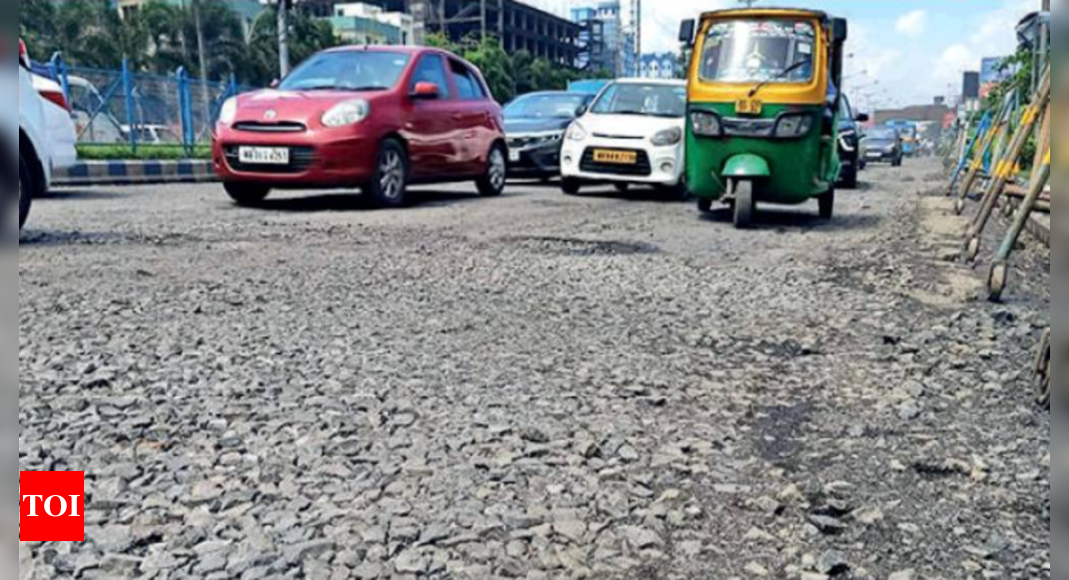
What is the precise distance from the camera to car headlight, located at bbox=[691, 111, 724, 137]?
316 inches

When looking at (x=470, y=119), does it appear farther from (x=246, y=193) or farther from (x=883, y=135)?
(x=883, y=135)

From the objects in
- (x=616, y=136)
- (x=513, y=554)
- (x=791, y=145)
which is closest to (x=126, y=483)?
(x=513, y=554)

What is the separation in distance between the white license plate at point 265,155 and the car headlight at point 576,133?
408 cm

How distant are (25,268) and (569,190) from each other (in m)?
7.68

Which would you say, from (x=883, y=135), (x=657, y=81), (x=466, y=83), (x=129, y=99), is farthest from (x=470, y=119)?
(x=883, y=135)

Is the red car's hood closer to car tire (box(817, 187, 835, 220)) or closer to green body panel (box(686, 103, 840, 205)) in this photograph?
green body panel (box(686, 103, 840, 205))

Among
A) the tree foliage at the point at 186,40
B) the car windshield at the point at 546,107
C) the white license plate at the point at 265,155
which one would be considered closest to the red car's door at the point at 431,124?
the white license plate at the point at 265,155

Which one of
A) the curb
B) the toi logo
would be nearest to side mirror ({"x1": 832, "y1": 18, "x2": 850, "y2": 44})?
the toi logo

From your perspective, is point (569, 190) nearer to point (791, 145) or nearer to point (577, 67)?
point (791, 145)

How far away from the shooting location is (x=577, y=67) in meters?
106

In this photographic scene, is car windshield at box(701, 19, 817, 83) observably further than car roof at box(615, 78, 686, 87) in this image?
No

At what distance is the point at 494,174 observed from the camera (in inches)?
441

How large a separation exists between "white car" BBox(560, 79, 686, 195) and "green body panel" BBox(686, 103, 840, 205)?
2333mm

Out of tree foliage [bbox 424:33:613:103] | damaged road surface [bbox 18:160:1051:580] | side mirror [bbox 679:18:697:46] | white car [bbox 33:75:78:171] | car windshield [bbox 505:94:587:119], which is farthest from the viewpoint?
tree foliage [bbox 424:33:613:103]
